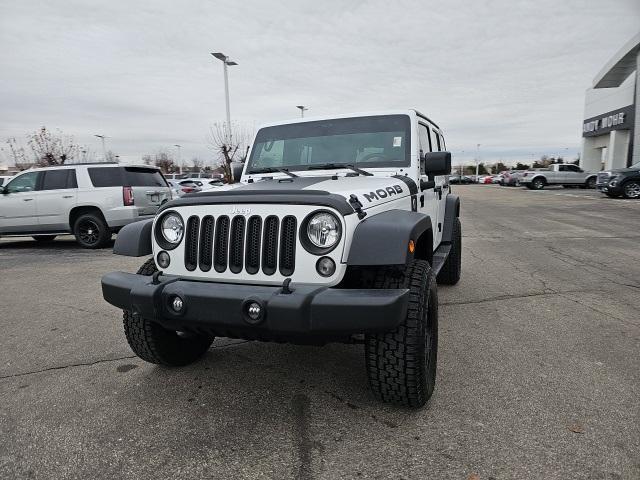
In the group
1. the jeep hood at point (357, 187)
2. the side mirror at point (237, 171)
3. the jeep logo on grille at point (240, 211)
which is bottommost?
the jeep logo on grille at point (240, 211)

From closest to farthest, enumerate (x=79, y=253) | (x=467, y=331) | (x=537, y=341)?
(x=537, y=341) → (x=467, y=331) → (x=79, y=253)

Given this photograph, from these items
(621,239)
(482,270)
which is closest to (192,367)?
(482,270)

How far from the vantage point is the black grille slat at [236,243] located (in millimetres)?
2549

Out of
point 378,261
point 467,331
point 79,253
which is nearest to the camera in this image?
point 378,261

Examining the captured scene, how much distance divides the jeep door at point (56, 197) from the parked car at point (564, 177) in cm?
2853

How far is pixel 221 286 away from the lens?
2428 millimetres

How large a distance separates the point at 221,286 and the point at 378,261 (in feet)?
2.80

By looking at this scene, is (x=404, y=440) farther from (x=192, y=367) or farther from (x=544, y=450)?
(x=192, y=367)

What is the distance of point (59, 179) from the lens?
930 centimetres

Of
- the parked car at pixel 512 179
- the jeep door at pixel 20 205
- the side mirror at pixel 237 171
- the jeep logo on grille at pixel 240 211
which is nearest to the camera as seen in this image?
the jeep logo on grille at pixel 240 211


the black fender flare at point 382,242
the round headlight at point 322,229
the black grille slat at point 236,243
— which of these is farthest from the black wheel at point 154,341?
the black fender flare at point 382,242

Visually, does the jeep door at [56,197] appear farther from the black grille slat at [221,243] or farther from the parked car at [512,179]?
the parked car at [512,179]

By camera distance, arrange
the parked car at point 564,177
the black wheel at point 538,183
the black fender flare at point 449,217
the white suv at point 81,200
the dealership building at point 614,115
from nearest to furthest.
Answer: the black fender flare at point 449,217
the white suv at point 81,200
the dealership building at point 614,115
the parked car at point 564,177
the black wheel at point 538,183

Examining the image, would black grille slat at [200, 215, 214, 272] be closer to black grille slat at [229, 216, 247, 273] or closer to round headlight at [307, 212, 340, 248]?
black grille slat at [229, 216, 247, 273]
